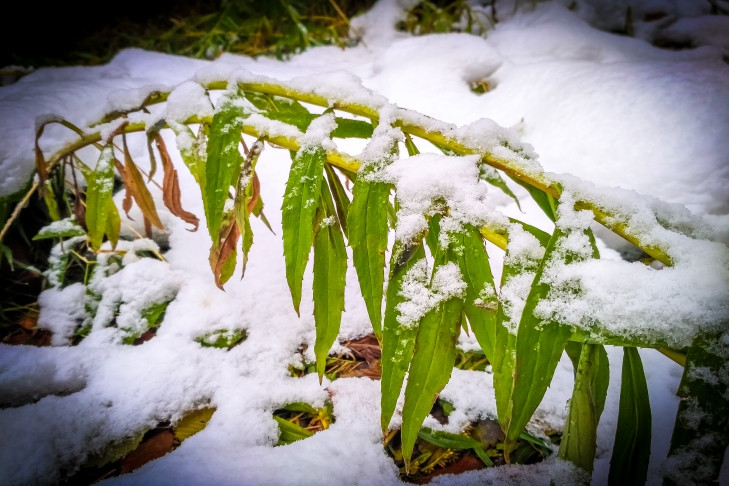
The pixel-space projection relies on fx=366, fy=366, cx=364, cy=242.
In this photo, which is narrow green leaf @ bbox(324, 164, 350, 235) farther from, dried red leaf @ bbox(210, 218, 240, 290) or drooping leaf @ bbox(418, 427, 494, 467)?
drooping leaf @ bbox(418, 427, 494, 467)

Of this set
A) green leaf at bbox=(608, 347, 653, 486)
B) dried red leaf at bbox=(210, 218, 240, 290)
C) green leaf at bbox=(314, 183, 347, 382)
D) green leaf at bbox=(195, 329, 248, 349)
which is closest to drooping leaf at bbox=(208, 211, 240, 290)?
dried red leaf at bbox=(210, 218, 240, 290)

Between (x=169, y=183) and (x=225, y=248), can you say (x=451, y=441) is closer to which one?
(x=225, y=248)

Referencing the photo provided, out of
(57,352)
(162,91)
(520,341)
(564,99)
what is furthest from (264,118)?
(564,99)

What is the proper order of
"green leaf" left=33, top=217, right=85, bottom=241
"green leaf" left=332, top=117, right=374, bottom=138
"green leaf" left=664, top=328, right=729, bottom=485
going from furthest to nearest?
1. "green leaf" left=33, top=217, right=85, bottom=241
2. "green leaf" left=332, top=117, right=374, bottom=138
3. "green leaf" left=664, top=328, right=729, bottom=485

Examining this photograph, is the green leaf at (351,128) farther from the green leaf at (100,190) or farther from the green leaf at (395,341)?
the green leaf at (100,190)

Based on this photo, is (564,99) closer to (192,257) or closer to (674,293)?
(674,293)

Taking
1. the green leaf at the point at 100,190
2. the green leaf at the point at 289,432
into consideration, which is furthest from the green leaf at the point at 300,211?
the green leaf at the point at 100,190
